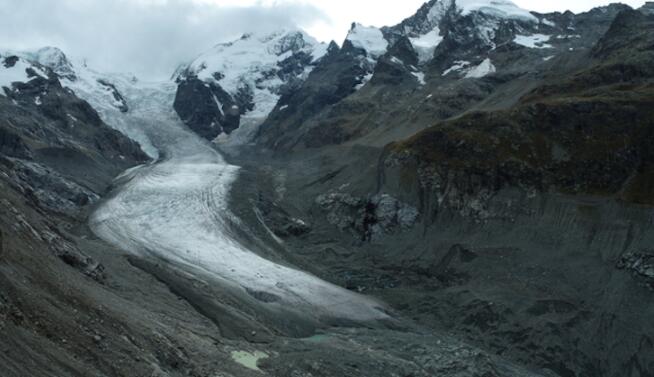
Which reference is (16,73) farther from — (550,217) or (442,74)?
(550,217)

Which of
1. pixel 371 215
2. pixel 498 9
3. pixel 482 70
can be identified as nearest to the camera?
pixel 371 215

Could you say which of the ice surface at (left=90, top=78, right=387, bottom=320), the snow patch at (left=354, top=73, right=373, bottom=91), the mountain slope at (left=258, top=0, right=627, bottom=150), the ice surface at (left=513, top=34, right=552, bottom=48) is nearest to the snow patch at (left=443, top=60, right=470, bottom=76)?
the mountain slope at (left=258, top=0, right=627, bottom=150)

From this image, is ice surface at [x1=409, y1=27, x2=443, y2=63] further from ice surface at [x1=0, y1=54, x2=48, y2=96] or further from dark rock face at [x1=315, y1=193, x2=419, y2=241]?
dark rock face at [x1=315, y1=193, x2=419, y2=241]

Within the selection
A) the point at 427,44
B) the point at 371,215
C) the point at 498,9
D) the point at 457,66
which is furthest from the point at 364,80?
the point at 371,215

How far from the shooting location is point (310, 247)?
213ft

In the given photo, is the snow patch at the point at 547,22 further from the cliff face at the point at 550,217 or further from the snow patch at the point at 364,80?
the cliff face at the point at 550,217

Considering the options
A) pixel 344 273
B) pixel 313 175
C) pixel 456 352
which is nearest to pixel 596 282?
pixel 456 352

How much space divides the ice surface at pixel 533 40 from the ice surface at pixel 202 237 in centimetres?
7468

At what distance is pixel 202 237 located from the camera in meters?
63.4

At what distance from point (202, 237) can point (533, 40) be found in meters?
107

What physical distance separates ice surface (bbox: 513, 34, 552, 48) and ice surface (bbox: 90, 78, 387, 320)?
74683 millimetres

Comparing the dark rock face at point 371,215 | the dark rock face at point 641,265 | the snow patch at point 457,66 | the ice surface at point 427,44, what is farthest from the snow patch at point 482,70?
the dark rock face at point 641,265

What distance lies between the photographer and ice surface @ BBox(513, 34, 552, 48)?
140375 mm

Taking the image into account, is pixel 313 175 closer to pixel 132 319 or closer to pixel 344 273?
pixel 344 273
